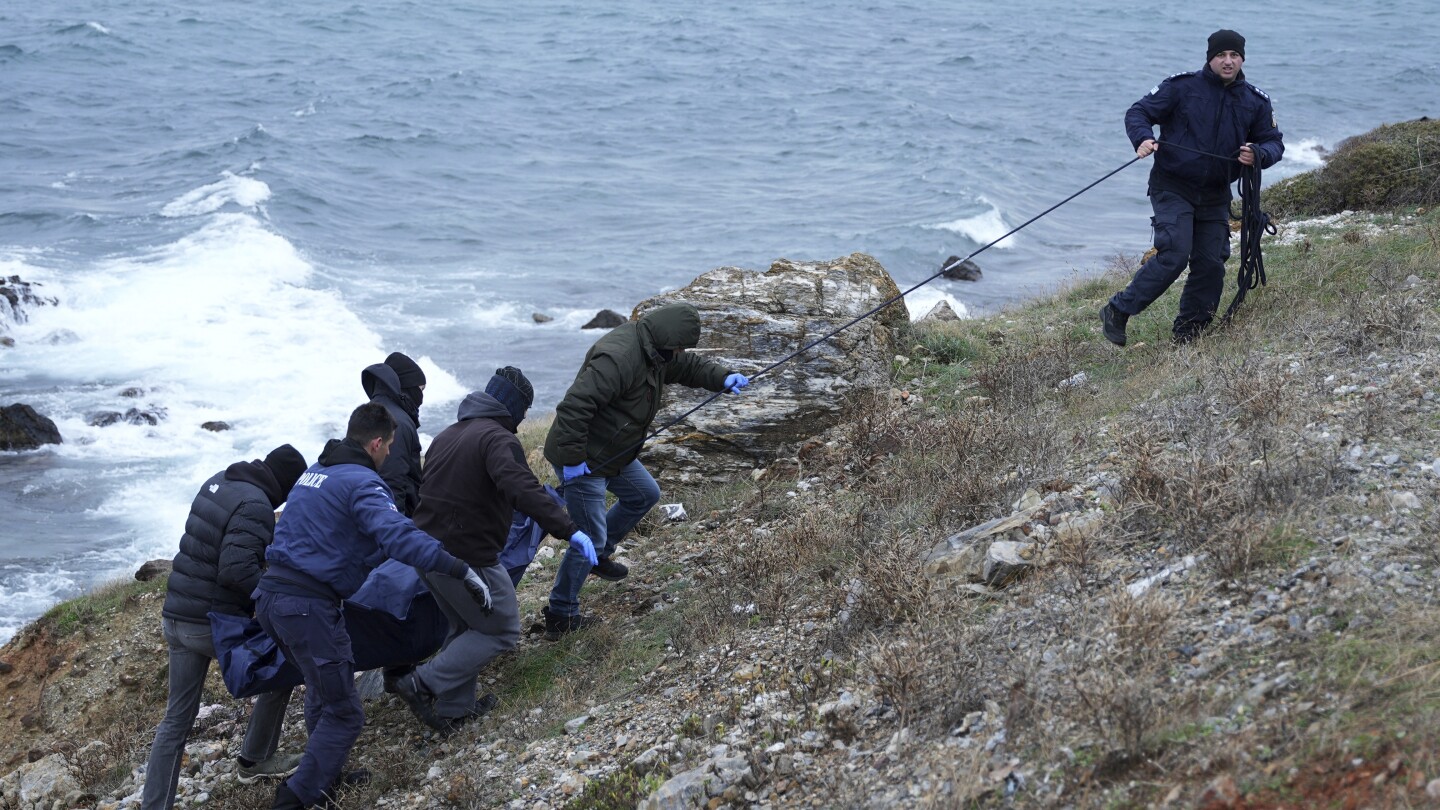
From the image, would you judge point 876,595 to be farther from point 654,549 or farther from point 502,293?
point 502,293

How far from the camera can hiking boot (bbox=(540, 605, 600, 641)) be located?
690 centimetres

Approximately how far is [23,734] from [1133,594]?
7787 mm

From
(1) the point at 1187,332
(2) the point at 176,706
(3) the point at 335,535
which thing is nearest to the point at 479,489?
(3) the point at 335,535

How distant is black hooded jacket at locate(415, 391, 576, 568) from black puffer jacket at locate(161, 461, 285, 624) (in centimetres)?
80

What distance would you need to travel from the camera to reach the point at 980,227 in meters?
28.6

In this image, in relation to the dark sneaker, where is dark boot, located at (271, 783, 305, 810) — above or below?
below

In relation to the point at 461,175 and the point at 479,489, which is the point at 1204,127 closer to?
the point at 479,489

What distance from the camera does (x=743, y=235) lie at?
2748 centimetres

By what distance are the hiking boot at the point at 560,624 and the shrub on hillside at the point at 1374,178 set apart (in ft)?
31.5

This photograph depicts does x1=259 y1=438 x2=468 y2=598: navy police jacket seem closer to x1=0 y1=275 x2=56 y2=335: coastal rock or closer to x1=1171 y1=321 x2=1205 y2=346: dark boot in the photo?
x1=1171 y1=321 x2=1205 y2=346: dark boot

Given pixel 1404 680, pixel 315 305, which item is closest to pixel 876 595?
pixel 1404 680

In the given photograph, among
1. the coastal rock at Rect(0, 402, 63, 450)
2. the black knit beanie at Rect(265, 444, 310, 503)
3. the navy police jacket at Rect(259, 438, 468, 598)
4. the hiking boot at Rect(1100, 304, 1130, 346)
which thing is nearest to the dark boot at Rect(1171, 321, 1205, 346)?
the hiking boot at Rect(1100, 304, 1130, 346)

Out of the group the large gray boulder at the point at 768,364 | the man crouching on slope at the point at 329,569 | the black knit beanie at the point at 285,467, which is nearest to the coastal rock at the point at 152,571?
the large gray boulder at the point at 768,364

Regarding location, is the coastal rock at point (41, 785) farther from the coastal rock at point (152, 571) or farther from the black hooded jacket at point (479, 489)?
the coastal rock at point (152, 571)
